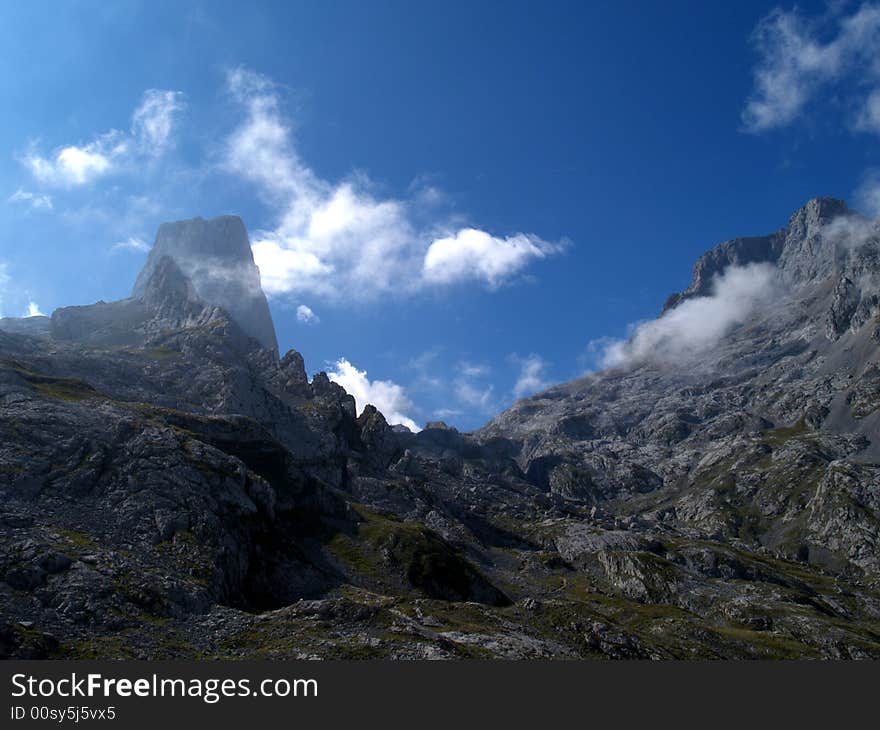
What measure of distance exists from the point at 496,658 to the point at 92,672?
4417 centimetres

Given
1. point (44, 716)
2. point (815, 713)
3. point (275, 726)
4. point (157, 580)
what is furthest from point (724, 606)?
point (44, 716)

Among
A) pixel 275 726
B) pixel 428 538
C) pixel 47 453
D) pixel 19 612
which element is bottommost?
pixel 275 726

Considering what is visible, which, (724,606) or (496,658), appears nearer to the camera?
(496,658)

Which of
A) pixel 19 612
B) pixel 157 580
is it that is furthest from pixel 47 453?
pixel 19 612

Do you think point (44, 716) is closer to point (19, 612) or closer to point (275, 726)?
point (275, 726)

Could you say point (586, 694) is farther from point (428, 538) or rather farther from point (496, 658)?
point (428, 538)

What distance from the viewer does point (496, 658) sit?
8012cm

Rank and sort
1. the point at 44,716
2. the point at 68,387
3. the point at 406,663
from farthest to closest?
the point at 68,387
the point at 406,663
the point at 44,716

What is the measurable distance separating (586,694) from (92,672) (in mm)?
42823

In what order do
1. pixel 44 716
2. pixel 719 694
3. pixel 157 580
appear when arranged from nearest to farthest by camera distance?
pixel 44 716, pixel 719 694, pixel 157 580

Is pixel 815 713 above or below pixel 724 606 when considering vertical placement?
below

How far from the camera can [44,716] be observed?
4838 centimetres

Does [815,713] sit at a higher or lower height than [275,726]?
lower

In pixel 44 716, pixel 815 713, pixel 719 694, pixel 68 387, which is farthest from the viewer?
pixel 68 387
